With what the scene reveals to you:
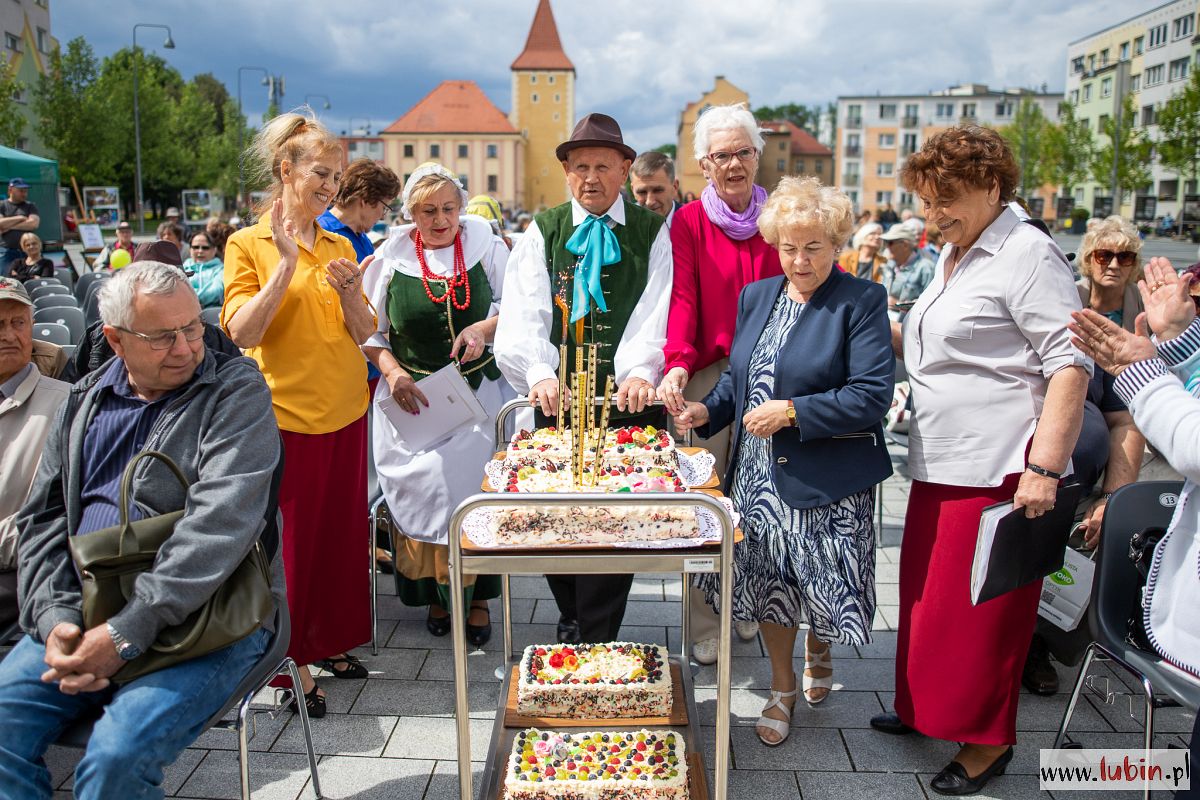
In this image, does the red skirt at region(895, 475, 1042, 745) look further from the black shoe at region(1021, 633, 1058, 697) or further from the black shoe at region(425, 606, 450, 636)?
the black shoe at region(425, 606, 450, 636)

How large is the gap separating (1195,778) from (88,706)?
9.35ft

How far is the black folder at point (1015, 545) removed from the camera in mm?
2623

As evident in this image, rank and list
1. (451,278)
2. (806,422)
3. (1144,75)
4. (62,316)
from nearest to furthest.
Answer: (806,422) < (451,278) < (62,316) < (1144,75)

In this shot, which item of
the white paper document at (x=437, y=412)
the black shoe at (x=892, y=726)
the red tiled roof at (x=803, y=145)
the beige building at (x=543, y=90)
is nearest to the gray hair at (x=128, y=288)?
the white paper document at (x=437, y=412)

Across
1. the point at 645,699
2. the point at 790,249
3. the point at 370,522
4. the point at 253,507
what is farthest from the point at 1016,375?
the point at 370,522

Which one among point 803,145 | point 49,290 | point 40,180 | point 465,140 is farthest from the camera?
point 803,145

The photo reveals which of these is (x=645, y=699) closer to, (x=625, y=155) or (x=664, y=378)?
(x=664, y=378)

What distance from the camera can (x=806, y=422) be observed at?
2.76m

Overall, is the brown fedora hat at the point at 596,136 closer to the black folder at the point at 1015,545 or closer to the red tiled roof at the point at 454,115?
the black folder at the point at 1015,545

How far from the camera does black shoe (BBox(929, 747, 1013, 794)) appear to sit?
2.86 meters

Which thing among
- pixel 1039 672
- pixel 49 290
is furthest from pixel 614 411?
pixel 49 290

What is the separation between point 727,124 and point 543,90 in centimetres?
7916

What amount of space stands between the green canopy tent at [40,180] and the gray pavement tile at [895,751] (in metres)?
15.8

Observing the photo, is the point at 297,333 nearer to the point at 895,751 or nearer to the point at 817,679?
the point at 817,679
